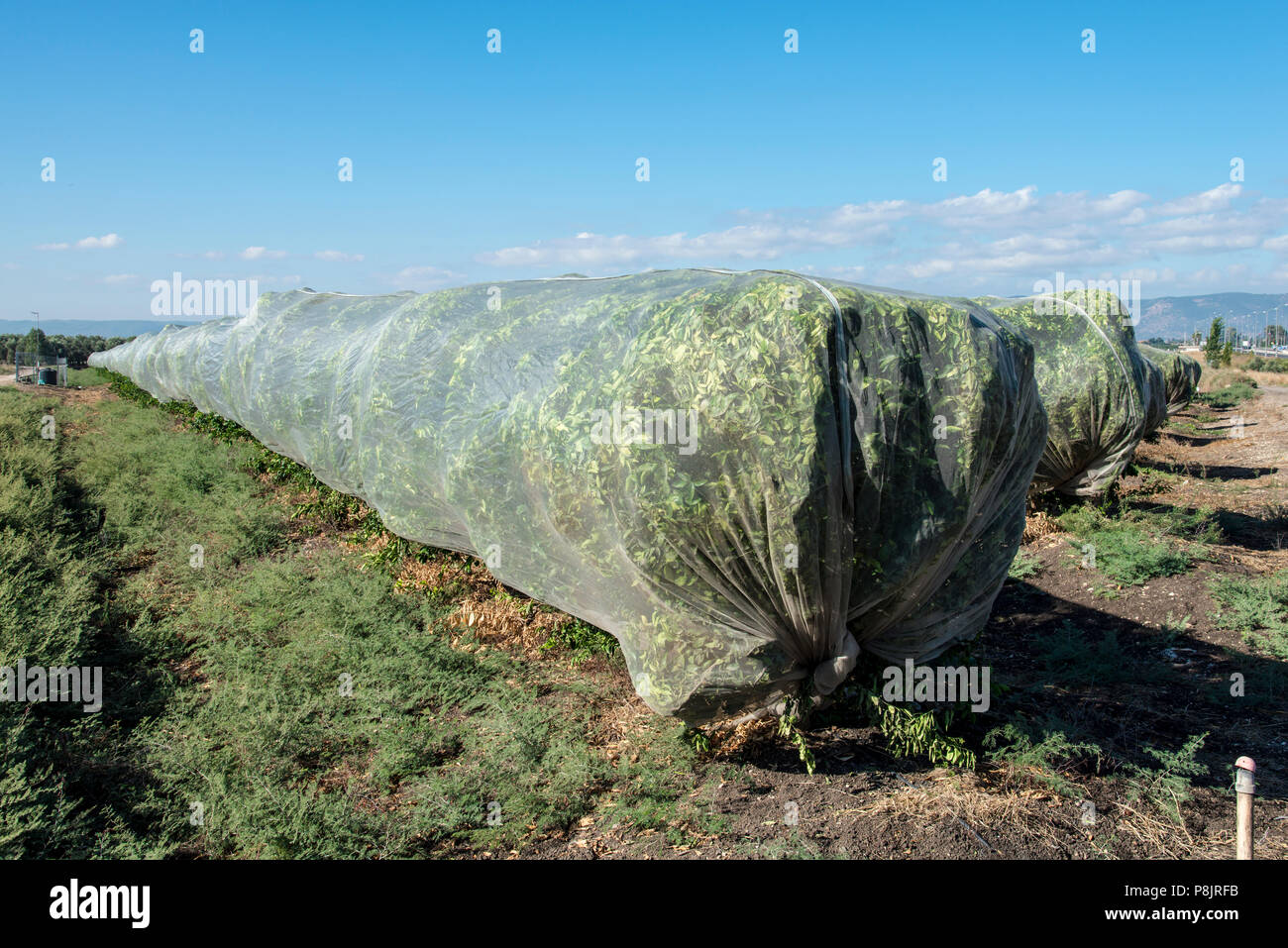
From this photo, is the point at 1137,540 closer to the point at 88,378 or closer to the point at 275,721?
the point at 275,721

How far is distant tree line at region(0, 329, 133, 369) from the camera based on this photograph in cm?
4938

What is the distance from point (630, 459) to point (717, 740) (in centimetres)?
201

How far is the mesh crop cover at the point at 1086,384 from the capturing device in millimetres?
10047

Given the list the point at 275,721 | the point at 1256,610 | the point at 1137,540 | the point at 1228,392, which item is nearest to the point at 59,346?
the point at 275,721

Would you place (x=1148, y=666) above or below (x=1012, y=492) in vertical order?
below

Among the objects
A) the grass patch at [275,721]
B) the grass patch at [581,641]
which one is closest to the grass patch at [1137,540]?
the grass patch at [581,641]

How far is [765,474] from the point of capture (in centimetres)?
354

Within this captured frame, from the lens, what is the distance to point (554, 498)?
168 inches

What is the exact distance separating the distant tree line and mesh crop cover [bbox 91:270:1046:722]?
52.6 m

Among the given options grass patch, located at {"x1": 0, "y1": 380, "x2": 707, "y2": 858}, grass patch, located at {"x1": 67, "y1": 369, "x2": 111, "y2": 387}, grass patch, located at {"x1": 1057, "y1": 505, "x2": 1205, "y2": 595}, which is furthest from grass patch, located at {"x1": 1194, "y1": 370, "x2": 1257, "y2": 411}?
grass patch, located at {"x1": 67, "y1": 369, "x2": 111, "y2": 387}

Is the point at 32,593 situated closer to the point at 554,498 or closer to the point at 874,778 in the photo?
the point at 554,498

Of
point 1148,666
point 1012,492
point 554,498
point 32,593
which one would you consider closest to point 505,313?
point 554,498

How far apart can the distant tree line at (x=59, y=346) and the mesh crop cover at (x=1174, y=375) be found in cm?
5371
